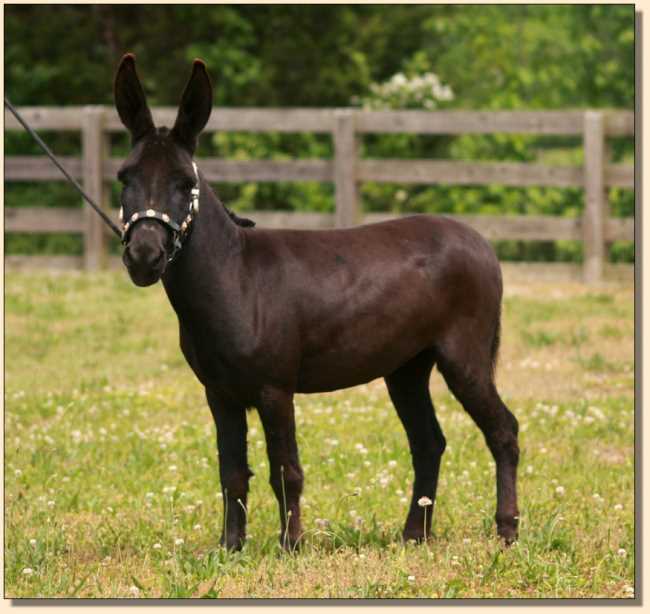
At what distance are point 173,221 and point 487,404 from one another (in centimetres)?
194

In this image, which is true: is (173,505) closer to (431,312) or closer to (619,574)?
(431,312)

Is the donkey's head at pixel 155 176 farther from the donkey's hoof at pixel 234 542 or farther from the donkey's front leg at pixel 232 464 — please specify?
the donkey's hoof at pixel 234 542

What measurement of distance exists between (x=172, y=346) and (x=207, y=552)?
6070 mm

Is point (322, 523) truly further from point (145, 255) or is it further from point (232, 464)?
point (145, 255)

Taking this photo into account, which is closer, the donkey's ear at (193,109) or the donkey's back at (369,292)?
the donkey's ear at (193,109)

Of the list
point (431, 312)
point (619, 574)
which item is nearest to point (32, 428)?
point (431, 312)

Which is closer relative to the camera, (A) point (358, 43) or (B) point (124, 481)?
(B) point (124, 481)

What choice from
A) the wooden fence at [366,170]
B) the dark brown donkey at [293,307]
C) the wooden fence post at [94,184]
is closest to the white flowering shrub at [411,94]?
the wooden fence at [366,170]

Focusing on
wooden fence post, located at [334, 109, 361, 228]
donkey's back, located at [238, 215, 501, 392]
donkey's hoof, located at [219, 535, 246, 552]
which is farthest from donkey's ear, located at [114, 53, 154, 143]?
wooden fence post, located at [334, 109, 361, 228]

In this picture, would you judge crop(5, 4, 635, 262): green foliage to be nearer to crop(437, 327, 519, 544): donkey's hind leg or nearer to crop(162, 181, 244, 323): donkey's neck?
crop(437, 327, 519, 544): donkey's hind leg

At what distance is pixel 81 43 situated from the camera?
20156 millimetres

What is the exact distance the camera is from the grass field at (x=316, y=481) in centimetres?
546

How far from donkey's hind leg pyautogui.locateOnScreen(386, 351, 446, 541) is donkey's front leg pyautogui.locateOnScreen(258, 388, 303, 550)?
2.62ft

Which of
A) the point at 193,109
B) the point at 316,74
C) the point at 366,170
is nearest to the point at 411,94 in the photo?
the point at 316,74
